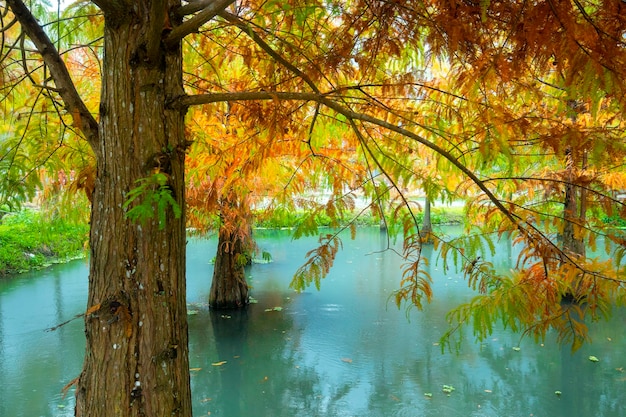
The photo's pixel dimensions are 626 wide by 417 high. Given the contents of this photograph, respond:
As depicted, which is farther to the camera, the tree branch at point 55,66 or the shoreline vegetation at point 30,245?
the shoreline vegetation at point 30,245

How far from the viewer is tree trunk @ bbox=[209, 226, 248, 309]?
21.8 feet

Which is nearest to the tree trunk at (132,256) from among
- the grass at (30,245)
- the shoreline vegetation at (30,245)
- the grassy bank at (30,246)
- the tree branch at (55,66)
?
the tree branch at (55,66)

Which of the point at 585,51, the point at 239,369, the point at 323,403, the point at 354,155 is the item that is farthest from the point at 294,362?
the point at 585,51

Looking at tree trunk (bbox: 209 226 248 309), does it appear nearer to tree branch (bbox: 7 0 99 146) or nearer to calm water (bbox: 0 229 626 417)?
calm water (bbox: 0 229 626 417)

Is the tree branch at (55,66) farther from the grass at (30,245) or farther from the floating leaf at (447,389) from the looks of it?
the grass at (30,245)

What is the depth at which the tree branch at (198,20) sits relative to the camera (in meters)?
1.24

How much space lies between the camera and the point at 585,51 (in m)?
1.21

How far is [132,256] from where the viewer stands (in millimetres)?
1357

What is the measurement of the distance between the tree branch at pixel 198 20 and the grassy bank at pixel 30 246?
7.91 m

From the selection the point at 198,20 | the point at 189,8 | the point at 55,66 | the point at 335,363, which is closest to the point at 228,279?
the point at 335,363

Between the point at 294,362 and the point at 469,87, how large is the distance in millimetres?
4119

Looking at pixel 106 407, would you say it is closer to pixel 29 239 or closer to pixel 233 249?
pixel 233 249

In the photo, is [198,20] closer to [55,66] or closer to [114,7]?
[114,7]

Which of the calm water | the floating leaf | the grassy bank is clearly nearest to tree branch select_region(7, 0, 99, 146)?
the calm water
